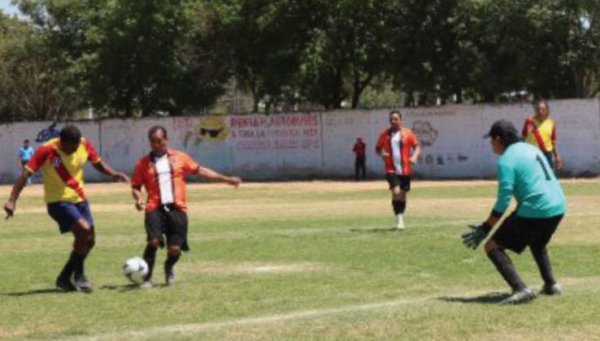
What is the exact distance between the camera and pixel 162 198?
10.8 metres

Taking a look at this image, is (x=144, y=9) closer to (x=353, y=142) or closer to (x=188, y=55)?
(x=188, y=55)

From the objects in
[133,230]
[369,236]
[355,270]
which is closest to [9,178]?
[133,230]

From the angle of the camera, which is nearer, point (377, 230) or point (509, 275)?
point (509, 275)

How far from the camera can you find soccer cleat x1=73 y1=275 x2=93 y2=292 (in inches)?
425

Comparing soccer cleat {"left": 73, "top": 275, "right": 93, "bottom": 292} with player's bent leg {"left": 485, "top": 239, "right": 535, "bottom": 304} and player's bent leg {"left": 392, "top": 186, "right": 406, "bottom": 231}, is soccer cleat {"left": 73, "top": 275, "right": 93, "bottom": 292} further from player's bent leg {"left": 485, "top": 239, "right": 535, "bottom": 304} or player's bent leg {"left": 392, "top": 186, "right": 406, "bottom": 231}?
player's bent leg {"left": 392, "top": 186, "right": 406, "bottom": 231}

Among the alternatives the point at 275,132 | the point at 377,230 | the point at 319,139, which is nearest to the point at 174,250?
the point at 377,230

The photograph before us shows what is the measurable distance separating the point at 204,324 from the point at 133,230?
33.9 ft

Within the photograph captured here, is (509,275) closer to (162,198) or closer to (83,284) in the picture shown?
(162,198)

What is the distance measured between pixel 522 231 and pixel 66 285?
4.93 meters

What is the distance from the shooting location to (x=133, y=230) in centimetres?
1853

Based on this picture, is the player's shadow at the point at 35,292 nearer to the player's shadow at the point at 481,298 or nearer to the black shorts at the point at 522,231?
the player's shadow at the point at 481,298

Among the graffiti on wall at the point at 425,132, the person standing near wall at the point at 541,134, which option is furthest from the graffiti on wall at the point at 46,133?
the person standing near wall at the point at 541,134

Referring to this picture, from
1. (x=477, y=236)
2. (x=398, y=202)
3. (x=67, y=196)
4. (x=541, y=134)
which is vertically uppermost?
(x=541, y=134)

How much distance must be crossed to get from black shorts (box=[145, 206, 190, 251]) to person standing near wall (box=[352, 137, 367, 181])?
1168 inches
